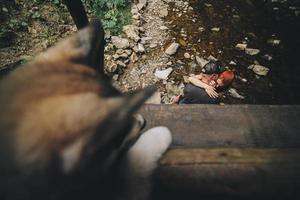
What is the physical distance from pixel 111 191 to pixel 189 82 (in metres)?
2.98

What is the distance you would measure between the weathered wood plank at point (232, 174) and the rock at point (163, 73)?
285 cm

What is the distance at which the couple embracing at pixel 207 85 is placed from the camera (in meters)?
4.04

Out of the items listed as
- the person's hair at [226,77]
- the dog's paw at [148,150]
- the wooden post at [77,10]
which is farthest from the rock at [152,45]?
the dog's paw at [148,150]

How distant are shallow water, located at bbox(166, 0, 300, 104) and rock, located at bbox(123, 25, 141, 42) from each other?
565 mm

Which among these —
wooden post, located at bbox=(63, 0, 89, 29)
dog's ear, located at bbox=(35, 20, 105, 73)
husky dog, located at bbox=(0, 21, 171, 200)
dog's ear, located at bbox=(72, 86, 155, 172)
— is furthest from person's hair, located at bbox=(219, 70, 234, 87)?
dog's ear, located at bbox=(72, 86, 155, 172)

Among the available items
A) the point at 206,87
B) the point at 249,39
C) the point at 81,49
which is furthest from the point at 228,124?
the point at 249,39

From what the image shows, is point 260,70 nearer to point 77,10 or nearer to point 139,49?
point 139,49

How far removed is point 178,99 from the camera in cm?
406

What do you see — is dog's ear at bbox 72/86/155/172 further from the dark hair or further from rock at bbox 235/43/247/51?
rock at bbox 235/43/247/51

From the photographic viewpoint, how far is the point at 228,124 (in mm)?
2131

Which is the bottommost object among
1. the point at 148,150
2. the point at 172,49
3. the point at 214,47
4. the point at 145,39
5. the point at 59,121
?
the point at 214,47

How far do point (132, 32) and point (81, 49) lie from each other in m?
3.39

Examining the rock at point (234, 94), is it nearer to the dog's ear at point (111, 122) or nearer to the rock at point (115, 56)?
the rock at point (115, 56)

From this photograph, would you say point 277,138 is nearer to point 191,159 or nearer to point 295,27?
point 191,159
